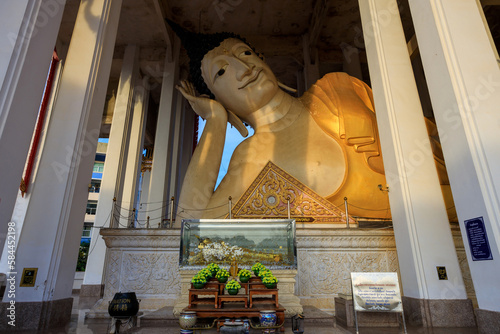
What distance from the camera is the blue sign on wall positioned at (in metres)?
1.97

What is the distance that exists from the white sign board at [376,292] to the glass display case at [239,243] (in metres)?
0.67

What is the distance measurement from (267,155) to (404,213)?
8.00 feet

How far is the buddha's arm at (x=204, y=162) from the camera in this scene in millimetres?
4477

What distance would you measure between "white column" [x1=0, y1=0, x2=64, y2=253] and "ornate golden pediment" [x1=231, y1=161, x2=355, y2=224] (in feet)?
7.12

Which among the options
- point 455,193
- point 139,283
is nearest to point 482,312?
point 455,193

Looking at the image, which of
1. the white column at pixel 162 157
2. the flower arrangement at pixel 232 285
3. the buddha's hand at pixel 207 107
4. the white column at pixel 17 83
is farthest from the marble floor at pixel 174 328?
the white column at pixel 162 157

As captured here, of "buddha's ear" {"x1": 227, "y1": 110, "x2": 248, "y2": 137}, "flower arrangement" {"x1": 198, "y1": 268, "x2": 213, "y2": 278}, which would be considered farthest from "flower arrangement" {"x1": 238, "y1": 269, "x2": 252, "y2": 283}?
"buddha's ear" {"x1": 227, "y1": 110, "x2": 248, "y2": 137}

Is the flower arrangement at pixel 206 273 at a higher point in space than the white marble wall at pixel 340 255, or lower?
lower

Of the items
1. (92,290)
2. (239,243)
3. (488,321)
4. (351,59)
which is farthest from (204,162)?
(351,59)

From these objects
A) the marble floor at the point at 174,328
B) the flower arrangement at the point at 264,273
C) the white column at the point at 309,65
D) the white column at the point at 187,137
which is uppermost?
the white column at the point at 309,65

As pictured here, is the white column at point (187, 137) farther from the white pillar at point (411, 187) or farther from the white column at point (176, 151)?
the white pillar at point (411, 187)

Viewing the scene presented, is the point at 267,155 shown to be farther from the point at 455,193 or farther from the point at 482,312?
the point at 482,312

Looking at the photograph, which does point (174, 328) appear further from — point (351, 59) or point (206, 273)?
point (351, 59)

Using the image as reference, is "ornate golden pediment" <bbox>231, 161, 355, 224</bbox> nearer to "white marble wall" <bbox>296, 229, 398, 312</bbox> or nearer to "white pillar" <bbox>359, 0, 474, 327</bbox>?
"white marble wall" <bbox>296, 229, 398, 312</bbox>
